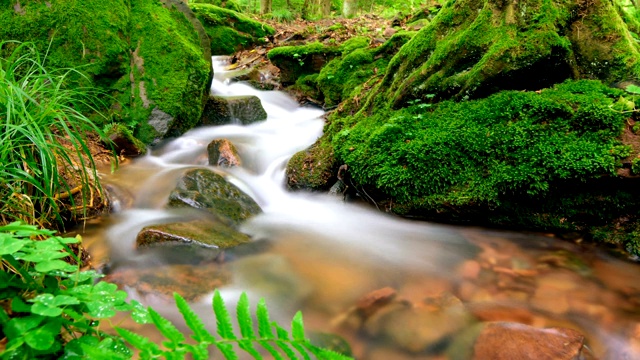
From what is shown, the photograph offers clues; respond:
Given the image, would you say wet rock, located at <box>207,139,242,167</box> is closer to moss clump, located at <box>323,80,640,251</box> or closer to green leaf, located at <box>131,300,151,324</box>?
moss clump, located at <box>323,80,640,251</box>

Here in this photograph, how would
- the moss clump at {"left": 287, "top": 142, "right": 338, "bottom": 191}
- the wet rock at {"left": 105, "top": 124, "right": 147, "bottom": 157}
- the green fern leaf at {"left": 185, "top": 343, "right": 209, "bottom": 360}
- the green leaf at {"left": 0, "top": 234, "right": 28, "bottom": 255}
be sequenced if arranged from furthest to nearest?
the wet rock at {"left": 105, "top": 124, "right": 147, "bottom": 157}
the moss clump at {"left": 287, "top": 142, "right": 338, "bottom": 191}
the green leaf at {"left": 0, "top": 234, "right": 28, "bottom": 255}
the green fern leaf at {"left": 185, "top": 343, "right": 209, "bottom": 360}

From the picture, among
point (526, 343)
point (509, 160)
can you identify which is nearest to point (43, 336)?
point (526, 343)

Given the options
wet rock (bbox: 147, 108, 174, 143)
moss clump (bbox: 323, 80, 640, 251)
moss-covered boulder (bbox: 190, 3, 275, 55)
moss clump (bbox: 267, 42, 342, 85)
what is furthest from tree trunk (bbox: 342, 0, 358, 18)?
moss clump (bbox: 323, 80, 640, 251)

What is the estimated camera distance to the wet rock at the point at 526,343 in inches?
74.7

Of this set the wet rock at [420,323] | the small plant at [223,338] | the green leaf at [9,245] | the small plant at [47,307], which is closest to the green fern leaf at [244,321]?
the small plant at [223,338]

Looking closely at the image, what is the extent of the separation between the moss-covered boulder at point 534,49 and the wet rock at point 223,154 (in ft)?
8.64

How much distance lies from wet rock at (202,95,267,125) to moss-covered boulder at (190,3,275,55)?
172 inches

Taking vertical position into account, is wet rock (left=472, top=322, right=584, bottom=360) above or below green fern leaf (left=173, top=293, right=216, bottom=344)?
below

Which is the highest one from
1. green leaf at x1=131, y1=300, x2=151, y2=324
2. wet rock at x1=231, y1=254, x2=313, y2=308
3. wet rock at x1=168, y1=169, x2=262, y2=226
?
green leaf at x1=131, y1=300, x2=151, y2=324

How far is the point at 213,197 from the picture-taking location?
3.67 metres

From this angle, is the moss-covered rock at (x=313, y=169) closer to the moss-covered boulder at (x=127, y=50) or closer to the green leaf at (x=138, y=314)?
the moss-covered boulder at (x=127, y=50)

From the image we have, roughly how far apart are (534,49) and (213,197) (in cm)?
332

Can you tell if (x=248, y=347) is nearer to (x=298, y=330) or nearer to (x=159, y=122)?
(x=298, y=330)

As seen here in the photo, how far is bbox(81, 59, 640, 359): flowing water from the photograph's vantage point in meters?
2.26
